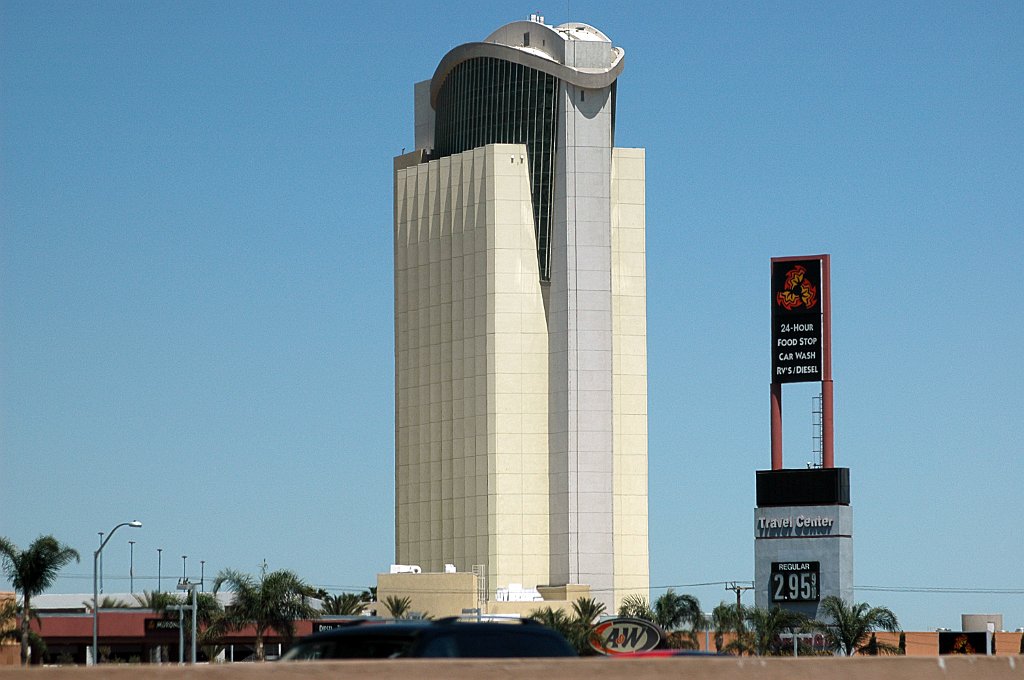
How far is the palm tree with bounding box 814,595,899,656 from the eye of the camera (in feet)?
405

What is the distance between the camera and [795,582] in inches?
5290

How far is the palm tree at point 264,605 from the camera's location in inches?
4532

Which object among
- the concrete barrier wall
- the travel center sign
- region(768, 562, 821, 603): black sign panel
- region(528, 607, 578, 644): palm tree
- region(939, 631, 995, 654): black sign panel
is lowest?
region(939, 631, 995, 654): black sign panel

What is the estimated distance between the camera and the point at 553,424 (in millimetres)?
152125

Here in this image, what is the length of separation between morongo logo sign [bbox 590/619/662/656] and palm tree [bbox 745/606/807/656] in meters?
88.4

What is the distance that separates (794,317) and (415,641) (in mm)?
118568

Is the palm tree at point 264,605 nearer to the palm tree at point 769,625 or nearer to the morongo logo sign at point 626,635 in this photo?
the palm tree at point 769,625

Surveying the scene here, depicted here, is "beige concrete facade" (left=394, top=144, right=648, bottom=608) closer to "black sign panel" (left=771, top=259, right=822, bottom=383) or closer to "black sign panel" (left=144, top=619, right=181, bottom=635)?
"black sign panel" (left=771, top=259, right=822, bottom=383)

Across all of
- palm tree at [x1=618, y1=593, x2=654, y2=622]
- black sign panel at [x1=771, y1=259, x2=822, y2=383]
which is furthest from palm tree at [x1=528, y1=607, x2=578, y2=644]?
black sign panel at [x1=771, y1=259, x2=822, y2=383]

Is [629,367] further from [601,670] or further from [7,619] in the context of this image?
[601,670]

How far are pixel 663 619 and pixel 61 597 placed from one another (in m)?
56.1

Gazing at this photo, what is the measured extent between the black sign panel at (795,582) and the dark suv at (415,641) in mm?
114756

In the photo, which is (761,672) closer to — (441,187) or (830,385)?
(830,385)

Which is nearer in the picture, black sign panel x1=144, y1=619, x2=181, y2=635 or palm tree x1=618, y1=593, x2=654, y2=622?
black sign panel x1=144, y1=619, x2=181, y2=635
